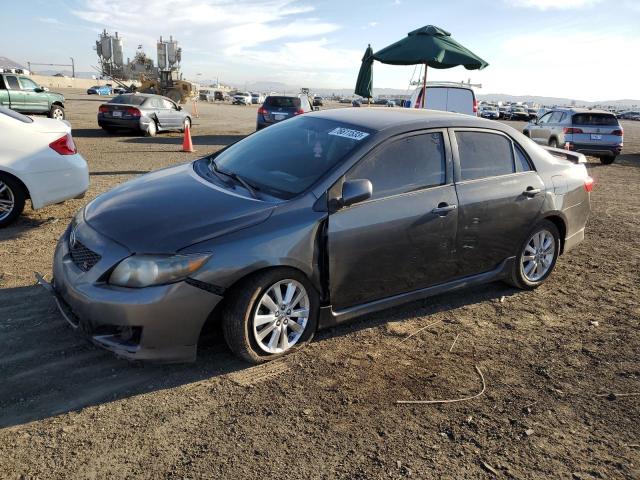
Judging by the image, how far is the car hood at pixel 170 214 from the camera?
3002mm

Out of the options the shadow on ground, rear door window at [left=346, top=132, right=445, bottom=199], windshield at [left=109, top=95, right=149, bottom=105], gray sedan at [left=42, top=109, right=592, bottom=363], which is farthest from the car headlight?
windshield at [left=109, top=95, right=149, bottom=105]

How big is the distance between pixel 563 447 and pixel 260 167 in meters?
2.72

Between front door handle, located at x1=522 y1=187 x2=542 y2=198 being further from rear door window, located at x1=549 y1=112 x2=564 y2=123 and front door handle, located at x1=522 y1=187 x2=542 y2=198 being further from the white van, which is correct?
rear door window, located at x1=549 y1=112 x2=564 y2=123

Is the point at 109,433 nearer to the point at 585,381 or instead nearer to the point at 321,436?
the point at 321,436

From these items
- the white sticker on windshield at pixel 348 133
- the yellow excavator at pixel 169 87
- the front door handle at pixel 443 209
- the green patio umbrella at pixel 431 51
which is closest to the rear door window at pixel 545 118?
the green patio umbrella at pixel 431 51

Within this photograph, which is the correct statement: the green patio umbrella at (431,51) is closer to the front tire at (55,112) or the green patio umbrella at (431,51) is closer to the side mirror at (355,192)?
the side mirror at (355,192)

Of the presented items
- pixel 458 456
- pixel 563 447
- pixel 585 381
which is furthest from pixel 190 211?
pixel 585 381

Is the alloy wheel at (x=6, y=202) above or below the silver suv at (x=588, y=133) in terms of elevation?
below

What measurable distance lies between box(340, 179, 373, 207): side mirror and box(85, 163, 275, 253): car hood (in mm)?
484

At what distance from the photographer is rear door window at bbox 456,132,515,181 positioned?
13.4ft

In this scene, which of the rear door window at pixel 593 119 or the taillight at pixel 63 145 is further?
the rear door window at pixel 593 119

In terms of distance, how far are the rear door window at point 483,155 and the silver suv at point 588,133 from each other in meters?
11.5

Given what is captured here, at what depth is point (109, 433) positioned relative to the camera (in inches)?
104

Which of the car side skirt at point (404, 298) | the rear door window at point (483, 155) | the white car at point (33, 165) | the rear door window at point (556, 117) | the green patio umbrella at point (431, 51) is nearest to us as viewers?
the car side skirt at point (404, 298)
